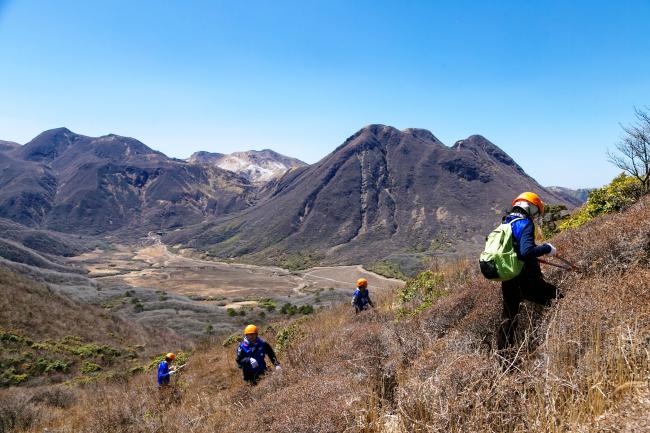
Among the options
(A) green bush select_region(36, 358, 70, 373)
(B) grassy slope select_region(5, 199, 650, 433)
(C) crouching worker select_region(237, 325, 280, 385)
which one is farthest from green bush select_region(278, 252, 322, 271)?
(B) grassy slope select_region(5, 199, 650, 433)

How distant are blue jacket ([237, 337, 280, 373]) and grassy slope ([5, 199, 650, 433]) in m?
1.07

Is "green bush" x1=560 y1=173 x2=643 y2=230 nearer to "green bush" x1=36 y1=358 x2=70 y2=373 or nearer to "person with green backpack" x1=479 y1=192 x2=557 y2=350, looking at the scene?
"person with green backpack" x1=479 y1=192 x2=557 y2=350

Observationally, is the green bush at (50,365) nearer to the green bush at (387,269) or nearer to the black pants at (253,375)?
the black pants at (253,375)

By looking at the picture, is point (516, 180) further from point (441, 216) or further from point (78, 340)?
point (78, 340)

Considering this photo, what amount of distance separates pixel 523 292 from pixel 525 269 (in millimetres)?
240

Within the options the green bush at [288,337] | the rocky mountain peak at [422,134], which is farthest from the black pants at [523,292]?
the rocky mountain peak at [422,134]

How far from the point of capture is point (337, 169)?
497 feet

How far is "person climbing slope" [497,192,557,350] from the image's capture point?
3.48m

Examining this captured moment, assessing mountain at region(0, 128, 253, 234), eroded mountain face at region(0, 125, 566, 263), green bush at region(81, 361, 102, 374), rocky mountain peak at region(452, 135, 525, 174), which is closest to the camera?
green bush at region(81, 361, 102, 374)

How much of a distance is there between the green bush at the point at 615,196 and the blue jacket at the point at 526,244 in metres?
4.34

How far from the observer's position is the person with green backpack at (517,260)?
3.46 m

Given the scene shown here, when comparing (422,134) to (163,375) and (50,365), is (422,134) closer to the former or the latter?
(50,365)

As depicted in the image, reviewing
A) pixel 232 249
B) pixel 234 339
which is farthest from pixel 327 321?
pixel 232 249

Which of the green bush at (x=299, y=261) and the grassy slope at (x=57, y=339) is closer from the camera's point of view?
the grassy slope at (x=57, y=339)
